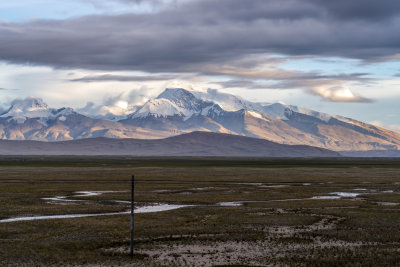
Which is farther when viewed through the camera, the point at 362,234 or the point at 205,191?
the point at 205,191

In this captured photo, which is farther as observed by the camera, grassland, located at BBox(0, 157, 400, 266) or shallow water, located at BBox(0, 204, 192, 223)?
shallow water, located at BBox(0, 204, 192, 223)

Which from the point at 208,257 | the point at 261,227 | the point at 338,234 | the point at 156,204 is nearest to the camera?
the point at 208,257

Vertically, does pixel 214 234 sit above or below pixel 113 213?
above

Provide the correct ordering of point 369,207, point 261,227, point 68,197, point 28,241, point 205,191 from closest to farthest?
point 28,241, point 261,227, point 369,207, point 68,197, point 205,191

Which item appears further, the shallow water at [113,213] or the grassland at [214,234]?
the shallow water at [113,213]

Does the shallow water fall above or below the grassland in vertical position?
below

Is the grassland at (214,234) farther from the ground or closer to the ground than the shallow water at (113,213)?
farther from the ground

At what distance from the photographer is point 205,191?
78.4 metres

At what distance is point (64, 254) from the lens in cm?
3316

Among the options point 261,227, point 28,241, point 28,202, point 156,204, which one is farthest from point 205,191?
point 28,241

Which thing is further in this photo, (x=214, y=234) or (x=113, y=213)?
(x=113, y=213)

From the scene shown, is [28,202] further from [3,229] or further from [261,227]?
[261,227]

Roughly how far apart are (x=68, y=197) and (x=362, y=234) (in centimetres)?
4042

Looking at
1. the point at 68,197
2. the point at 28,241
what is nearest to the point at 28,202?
the point at 68,197
